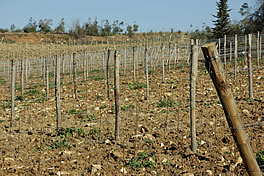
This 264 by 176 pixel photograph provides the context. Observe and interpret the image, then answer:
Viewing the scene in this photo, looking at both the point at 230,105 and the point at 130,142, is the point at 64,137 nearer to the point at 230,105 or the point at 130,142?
the point at 130,142

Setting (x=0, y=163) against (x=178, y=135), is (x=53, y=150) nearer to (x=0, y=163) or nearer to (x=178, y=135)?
(x=0, y=163)

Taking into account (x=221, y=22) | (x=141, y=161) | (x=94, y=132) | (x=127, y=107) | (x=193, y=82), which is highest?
(x=221, y=22)

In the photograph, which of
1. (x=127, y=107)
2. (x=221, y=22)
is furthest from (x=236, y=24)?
(x=127, y=107)

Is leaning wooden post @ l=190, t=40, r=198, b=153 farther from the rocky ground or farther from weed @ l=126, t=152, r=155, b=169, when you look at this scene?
weed @ l=126, t=152, r=155, b=169

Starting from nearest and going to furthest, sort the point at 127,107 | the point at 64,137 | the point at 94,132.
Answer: the point at 64,137 < the point at 94,132 < the point at 127,107

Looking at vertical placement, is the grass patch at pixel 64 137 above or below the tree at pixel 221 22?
below

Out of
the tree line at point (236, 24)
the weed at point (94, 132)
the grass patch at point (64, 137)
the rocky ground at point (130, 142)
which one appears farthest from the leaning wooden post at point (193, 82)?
the tree line at point (236, 24)

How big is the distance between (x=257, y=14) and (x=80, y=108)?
1060 inches

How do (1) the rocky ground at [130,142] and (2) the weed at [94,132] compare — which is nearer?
(1) the rocky ground at [130,142]

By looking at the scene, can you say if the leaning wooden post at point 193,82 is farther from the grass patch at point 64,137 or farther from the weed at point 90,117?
the weed at point 90,117

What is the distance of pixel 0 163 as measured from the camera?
539cm

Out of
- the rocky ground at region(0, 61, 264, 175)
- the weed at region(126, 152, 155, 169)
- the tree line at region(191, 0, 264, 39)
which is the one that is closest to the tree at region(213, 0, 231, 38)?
the tree line at region(191, 0, 264, 39)

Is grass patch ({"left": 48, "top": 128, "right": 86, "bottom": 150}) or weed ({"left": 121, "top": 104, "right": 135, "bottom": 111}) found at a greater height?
weed ({"left": 121, "top": 104, "right": 135, "bottom": 111})

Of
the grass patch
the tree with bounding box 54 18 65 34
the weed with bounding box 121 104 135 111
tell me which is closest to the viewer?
the grass patch
